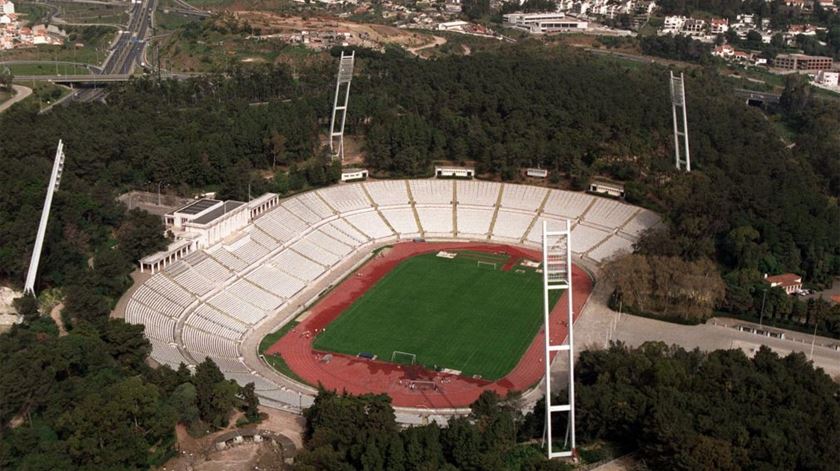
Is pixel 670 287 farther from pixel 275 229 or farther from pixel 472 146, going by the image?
pixel 472 146

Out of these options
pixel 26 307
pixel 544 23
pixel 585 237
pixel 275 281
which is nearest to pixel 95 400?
pixel 26 307

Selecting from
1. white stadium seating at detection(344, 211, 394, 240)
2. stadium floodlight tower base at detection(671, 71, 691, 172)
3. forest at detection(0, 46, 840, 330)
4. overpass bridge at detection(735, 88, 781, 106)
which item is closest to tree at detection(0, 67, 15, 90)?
forest at detection(0, 46, 840, 330)

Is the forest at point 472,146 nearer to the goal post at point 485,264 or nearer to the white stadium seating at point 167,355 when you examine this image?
the white stadium seating at point 167,355

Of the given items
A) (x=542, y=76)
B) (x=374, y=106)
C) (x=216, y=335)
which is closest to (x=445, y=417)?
(x=216, y=335)

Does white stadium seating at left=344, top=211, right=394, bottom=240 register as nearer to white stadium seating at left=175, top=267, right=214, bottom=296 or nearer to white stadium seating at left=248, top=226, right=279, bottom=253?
white stadium seating at left=248, top=226, right=279, bottom=253

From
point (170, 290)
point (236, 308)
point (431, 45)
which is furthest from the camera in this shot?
point (431, 45)

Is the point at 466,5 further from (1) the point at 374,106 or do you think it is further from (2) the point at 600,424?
(2) the point at 600,424
